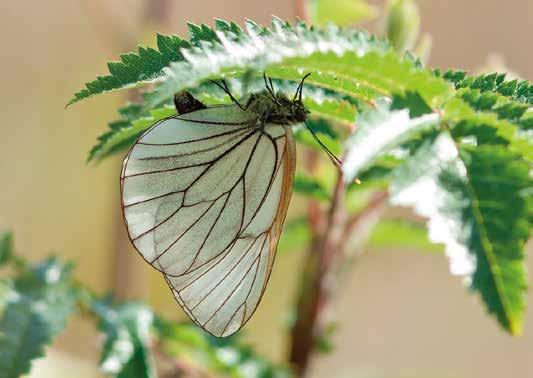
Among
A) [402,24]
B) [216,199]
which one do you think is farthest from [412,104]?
[402,24]

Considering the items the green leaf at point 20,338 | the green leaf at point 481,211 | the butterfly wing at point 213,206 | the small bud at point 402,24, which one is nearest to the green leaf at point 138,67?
the butterfly wing at point 213,206

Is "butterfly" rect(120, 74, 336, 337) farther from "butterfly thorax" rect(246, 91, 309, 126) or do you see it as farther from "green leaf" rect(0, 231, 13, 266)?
"green leaf" rect(0, 231, 13, 266)

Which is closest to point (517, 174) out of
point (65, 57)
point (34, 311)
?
point (34, 311)

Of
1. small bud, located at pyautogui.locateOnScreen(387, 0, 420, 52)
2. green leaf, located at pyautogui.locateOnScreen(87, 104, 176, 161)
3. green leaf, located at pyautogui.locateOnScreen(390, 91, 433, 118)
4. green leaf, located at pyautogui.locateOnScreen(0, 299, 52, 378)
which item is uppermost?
small bud, located at pyautogui.locateOnScreen(387, 0, 420, 52)

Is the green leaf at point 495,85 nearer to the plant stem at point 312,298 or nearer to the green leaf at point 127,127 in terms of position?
the green leaf at point 127,127

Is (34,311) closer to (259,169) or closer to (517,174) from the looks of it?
(259,169)

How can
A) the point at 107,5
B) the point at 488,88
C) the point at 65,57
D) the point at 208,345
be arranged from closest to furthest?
1. the point at 488,88
2. the point at 208,345
3. the point at 107,5
4. the point at 65,57

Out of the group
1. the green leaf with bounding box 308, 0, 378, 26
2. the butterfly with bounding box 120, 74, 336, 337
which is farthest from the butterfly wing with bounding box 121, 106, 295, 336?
the green leaf with bounding box 308, 0, 378, 26
